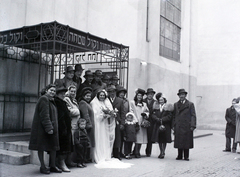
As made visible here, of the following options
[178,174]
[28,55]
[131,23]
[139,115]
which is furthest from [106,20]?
[178,174]

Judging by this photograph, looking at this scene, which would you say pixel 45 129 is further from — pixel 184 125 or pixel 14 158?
pixel 184 125

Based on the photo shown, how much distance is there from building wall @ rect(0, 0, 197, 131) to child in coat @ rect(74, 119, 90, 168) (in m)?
4.42

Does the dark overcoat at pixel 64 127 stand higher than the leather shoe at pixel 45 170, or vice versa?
the dark overcoat at pixel 64 127

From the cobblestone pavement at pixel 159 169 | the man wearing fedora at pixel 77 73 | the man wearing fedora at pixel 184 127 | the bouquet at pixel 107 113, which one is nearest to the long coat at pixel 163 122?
the man wearing fedora at pixel 184 127

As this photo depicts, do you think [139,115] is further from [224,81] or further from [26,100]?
[224,81]

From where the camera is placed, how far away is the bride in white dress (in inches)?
269

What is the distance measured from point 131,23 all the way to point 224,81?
7.47 metres

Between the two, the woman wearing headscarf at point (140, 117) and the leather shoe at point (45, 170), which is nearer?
the leather shoe at point (45, 170)

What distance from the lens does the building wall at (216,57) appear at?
1234cm

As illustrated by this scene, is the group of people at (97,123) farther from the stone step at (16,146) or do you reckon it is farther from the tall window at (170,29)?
the tall window at (170,29)

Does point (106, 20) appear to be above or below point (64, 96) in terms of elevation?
above

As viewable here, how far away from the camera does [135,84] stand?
1224 centimetres

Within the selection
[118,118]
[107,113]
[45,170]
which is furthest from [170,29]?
[45,170]

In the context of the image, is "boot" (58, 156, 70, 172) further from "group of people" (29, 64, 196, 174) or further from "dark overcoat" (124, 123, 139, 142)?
"dark overcoat" (124, 123, 139, 142)
